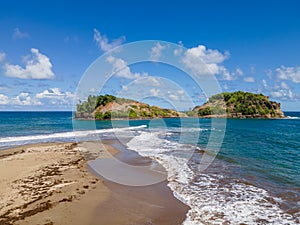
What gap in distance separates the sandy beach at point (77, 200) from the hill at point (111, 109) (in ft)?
237

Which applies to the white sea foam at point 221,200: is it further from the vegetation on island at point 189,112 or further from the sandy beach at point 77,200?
the vegetation on island at point 189,112

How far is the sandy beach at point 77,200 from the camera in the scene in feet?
23.6

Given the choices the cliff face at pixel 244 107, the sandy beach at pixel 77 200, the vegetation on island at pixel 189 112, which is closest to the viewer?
the sandy beach at pixel 77 200

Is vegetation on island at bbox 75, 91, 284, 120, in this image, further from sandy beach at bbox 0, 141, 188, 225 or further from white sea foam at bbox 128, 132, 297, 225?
sandy beach at bbox 0, 141, 188, 225

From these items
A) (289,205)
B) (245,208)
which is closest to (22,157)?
(245,208)

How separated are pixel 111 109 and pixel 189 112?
51.7m

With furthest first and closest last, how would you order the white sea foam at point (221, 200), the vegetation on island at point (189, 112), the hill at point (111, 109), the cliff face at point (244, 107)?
1. the cliff face at point (244, 107)
2. the vegetation on island at point (189, 112)
3. the hill at point (111, 109)
4. the white sea foam at point (221, 200)

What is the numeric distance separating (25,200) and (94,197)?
8.43 ft

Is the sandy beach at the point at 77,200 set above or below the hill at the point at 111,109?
below

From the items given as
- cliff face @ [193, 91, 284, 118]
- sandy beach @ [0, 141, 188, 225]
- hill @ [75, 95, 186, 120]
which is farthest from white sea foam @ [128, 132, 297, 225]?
cliff face @ [193, 91, 284, 118]

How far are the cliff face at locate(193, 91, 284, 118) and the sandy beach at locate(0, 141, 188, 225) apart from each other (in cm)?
9501

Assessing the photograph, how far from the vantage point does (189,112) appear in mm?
122250

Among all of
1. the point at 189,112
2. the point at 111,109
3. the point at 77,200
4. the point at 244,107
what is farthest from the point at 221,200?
the point at 189,112

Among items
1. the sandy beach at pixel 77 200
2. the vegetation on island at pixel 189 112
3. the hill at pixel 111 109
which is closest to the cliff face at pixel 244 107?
the vegetation on island at pixel 189 112
